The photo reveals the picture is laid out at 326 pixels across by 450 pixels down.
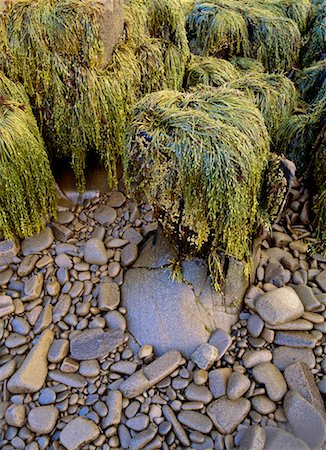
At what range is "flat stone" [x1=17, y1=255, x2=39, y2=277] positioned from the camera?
2041 mm

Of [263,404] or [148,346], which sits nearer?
[263,404]

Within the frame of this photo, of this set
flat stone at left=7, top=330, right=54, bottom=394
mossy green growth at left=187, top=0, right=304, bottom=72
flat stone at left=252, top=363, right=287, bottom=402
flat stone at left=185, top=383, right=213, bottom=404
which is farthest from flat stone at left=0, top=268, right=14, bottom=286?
mossy green growth at left=187, top=0, right=304, bottom=72

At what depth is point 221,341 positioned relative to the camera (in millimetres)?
1781

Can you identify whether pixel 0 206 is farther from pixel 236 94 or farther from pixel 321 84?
pixel 321 84

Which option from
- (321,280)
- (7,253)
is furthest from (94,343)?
(321,280)

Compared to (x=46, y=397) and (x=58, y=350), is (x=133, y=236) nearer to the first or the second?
(x=58, y=350)

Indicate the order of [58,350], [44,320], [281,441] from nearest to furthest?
[281,441] → [58,350] → [44,320]

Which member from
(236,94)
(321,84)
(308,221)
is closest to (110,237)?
(236,94)

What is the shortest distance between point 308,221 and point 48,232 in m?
1.53

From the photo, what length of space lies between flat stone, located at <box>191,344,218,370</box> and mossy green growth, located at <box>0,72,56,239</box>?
1107mm

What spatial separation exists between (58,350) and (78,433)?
38 cm

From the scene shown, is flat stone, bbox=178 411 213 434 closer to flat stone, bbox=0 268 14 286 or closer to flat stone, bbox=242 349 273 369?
flat stone, bbox=242 349 273 369

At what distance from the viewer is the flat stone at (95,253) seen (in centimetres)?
206

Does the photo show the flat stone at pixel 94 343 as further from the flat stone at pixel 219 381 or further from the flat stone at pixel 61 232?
the flat stone at pixel 61 232
